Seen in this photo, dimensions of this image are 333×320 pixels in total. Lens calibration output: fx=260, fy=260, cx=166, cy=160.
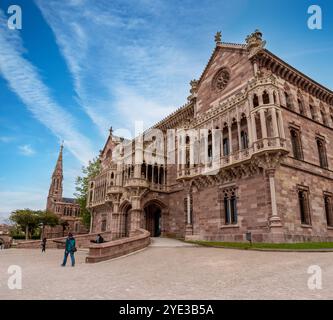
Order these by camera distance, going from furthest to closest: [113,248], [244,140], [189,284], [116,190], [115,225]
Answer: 1. [116,190]
2. [115,225]
3. [244,140]
4. [113,248]
5. [189,284]

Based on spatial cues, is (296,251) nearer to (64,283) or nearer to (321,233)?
(321,233)

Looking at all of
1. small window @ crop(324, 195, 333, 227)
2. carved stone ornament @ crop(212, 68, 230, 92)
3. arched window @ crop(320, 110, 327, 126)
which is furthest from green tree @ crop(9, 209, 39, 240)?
arched window @ crop(320, 110, 327, 126)

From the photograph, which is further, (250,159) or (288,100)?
(288,100)

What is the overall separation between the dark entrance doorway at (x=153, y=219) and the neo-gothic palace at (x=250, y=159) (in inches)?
11.2

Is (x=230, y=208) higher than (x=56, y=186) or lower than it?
lower

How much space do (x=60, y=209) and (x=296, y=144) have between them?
268 feet

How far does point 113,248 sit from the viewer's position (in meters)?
14.2

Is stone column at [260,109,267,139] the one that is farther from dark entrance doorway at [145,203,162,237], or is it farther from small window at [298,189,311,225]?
dark entrance doorway at [145,203,162,237]

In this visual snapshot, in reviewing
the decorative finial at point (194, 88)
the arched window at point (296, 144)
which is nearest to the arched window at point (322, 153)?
the arched window at point (296, 144)

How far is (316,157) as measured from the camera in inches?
893

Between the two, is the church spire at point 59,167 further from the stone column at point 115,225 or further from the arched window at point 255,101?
the arched window at point 255,101

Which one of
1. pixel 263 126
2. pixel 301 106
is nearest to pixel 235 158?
pixel 263 126

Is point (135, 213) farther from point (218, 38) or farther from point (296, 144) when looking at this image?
point (218, 38)

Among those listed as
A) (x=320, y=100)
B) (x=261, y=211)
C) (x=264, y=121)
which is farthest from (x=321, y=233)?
(x=320, y=100)
